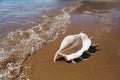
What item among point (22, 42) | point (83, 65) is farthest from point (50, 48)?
point (83, 65)

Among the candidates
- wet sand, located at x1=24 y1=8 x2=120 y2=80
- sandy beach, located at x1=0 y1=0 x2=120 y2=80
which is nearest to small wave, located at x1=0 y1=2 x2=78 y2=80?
sandy beach, located at x1=0 y1=0 x2=120 y2=80

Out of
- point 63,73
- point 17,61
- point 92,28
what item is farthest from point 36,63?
point 92,28

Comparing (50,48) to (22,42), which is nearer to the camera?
(50,48)

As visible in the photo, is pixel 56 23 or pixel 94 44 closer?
pixel 94 44

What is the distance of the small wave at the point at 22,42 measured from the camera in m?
5.17

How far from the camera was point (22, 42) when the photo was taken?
679 cm

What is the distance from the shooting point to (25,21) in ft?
30.6

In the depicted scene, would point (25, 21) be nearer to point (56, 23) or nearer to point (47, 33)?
A: point (56, 23)

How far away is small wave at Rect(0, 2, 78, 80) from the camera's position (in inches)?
203

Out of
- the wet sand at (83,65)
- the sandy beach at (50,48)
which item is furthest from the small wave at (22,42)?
the wet sand at (83,65)

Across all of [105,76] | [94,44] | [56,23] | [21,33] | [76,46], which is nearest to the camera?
[105,76]

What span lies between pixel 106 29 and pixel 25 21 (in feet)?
10.4

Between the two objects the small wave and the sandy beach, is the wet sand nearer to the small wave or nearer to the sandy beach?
the sandy beach

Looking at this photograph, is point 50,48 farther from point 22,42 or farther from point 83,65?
point 83,65
